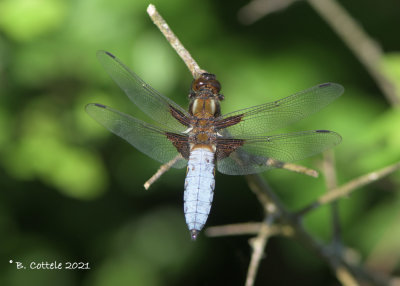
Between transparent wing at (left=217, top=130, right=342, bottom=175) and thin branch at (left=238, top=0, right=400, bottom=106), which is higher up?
thin branch at (left=238, top=0, right=400, bottom=106)

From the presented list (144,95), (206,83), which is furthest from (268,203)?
(144,95)

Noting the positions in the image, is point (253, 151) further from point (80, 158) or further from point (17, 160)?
point (17, 160)

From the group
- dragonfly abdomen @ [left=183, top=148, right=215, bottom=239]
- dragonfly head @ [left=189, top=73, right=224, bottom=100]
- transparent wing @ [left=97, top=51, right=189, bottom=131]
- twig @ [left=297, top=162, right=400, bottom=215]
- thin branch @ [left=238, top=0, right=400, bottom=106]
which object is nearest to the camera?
twig @ [left=297, top=162, right=400, bottom=215]

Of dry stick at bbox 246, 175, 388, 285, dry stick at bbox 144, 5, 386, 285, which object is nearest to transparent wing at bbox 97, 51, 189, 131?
dry stick at bbox 144, 5, 386, 285

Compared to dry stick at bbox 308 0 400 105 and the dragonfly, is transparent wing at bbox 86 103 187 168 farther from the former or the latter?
dry stick at bbox 308 0 400 105

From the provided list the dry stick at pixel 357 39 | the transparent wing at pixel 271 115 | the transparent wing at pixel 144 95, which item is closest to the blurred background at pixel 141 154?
the dry stick at pixel 357 39

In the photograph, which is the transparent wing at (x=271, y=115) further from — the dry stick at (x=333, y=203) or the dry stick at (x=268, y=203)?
the dry stick at (x=268, y=203)

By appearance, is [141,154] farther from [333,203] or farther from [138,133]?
[333,203]

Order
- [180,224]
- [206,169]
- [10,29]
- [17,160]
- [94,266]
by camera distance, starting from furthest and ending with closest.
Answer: [180,224] → [94,266] → [17,160] → [10,29] → [206,169]

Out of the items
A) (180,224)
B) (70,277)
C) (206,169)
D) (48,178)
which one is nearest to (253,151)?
(206,169)
